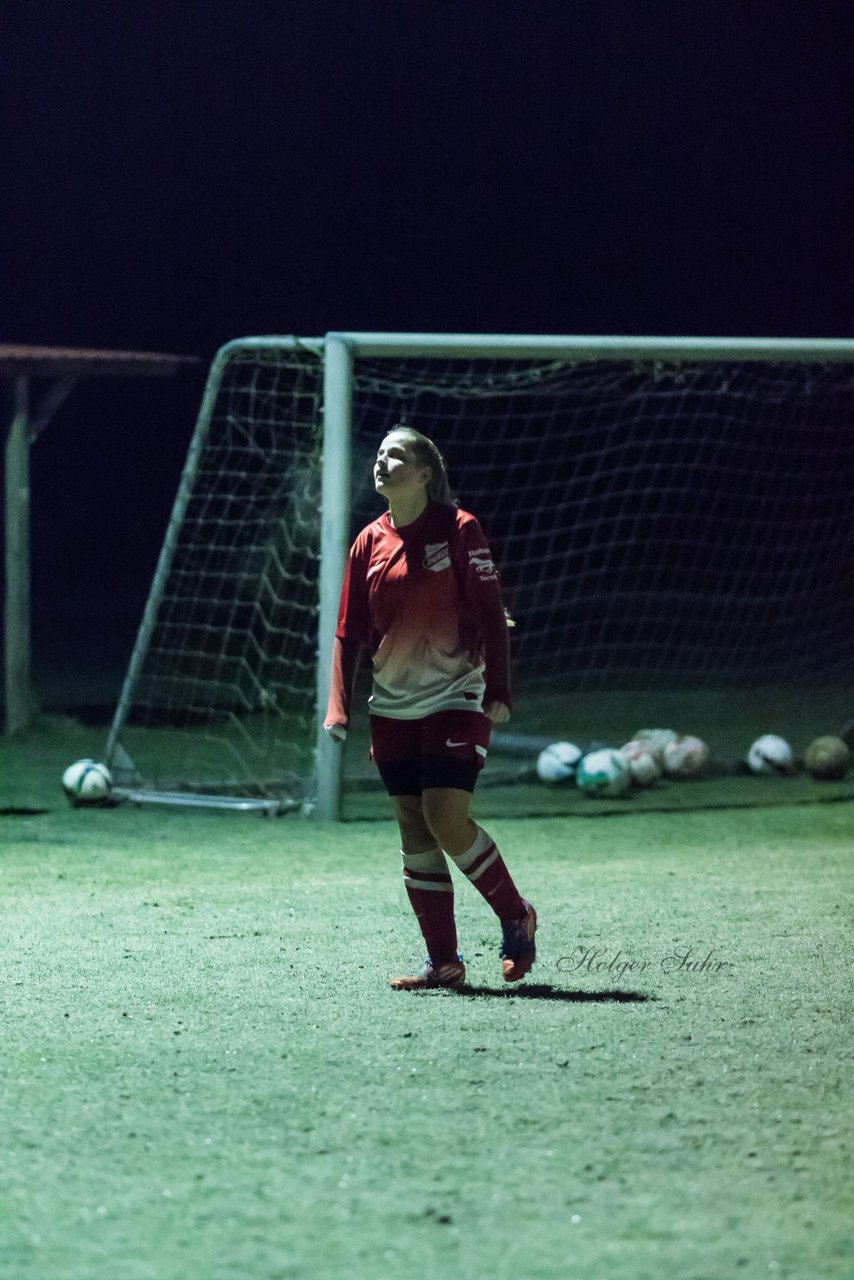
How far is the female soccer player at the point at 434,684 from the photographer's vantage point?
4648mm

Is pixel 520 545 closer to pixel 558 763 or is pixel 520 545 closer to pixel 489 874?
pixel 558 763

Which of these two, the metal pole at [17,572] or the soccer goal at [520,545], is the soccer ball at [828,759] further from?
the metal pole at [17,572]

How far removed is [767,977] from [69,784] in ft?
12.9

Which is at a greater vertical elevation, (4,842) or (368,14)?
(368,14)

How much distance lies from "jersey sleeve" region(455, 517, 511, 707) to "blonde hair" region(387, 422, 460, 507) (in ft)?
0.49

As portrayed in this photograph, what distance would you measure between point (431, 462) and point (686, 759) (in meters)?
4.51

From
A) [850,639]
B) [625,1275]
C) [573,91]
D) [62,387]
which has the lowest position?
[850,639]

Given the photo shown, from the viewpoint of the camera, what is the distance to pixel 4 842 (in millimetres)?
7223

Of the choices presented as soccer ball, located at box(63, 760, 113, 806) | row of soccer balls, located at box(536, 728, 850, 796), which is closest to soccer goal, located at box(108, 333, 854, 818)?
soccer ball, located at box(63, 760, 113, 806)

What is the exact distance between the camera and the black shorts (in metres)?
4.64

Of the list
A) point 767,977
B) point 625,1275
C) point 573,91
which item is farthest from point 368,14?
point 625,1275

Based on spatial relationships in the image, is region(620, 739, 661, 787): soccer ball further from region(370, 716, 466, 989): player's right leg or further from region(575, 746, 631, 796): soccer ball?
region(370, 716, 466, 989): player's right leg

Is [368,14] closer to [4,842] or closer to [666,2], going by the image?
[666,2]
